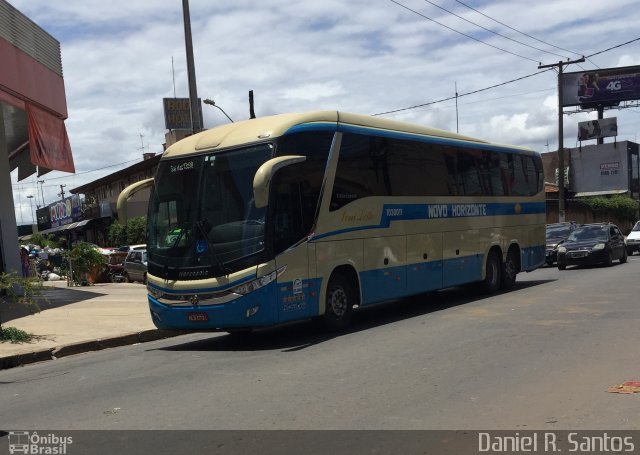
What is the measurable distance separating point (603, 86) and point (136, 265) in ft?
172

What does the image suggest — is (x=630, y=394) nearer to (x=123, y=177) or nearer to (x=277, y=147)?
(x=277, y=147)

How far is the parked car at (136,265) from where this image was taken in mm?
27562

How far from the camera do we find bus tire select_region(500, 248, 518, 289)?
56.3 feet

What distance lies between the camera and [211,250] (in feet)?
33.0

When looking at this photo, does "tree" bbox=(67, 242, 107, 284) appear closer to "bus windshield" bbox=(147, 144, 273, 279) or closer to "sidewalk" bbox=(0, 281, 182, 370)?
"sidewalk" bbox=(0, 281, 182, 370)

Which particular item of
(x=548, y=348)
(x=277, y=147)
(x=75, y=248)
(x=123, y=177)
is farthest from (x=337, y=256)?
(x=123, y=177)

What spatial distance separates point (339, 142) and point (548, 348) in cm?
471

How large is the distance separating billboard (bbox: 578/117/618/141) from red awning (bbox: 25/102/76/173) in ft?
185

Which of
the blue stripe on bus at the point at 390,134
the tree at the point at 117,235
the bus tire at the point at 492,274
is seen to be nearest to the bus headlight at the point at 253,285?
the blue stripe on bus at the point at 390,134

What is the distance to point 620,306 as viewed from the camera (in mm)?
12680

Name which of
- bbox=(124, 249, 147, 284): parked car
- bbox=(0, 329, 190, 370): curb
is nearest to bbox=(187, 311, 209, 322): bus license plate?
bbox=(0, 329, 190, 370): curb

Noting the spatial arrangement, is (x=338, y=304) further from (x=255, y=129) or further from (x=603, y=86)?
(x=603, y=86)

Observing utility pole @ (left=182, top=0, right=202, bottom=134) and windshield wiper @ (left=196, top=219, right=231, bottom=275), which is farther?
utility pole @ (left=182, top=0, right=202, bottom=134)

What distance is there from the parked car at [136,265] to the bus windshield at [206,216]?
17105 mm
